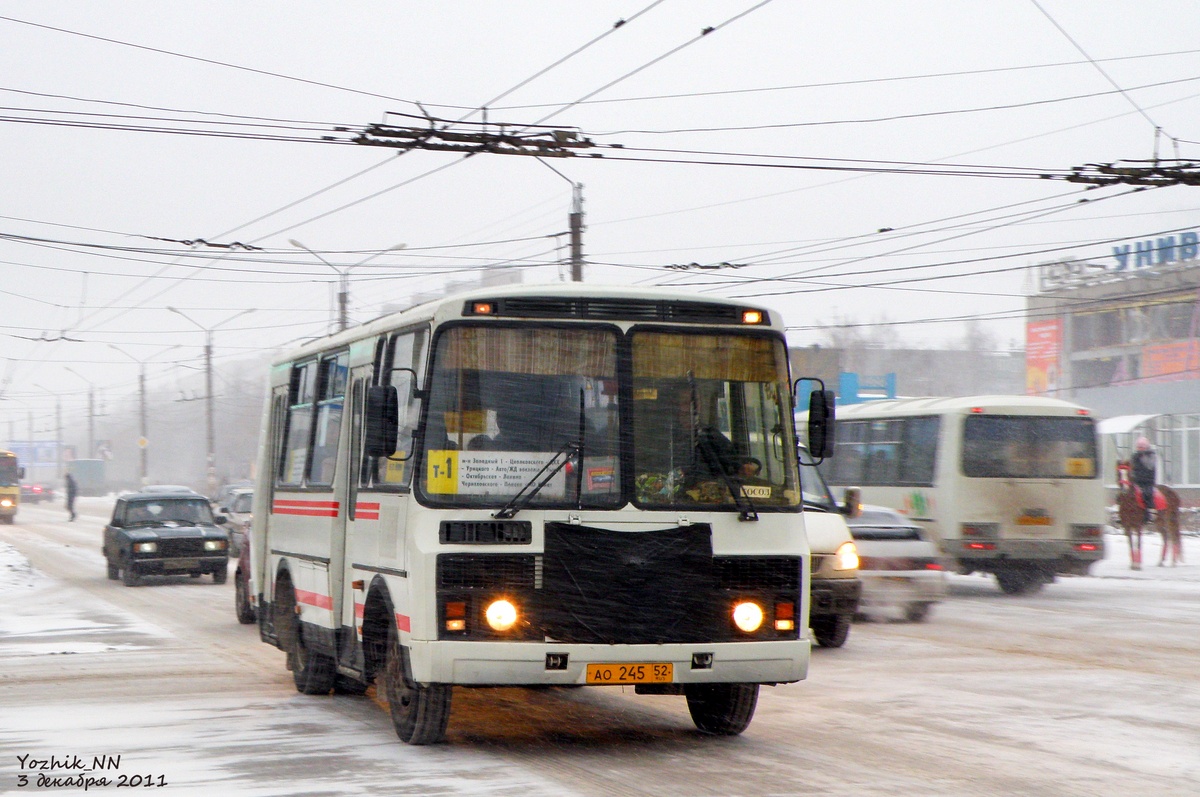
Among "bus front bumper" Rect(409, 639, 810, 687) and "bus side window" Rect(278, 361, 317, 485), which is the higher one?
"bus side window" Rect(278, 361, 317, 485)

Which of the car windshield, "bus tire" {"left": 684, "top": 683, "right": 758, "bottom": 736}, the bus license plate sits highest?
the car windshield

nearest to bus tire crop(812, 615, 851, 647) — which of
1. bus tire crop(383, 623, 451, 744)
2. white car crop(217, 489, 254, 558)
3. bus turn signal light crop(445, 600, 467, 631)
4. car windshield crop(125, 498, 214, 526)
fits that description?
bus tire crop(383, 623, 451, 744)

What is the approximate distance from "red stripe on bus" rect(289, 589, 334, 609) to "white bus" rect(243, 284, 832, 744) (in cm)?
137

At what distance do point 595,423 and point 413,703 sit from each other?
Answer: 2.01 meters

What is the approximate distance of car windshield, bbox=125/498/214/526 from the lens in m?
28.2

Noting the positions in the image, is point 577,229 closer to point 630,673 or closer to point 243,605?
point 243,605

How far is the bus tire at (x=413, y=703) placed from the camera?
9117mm

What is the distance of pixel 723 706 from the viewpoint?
9.73 meters

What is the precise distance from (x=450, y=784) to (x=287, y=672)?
601 centimetres

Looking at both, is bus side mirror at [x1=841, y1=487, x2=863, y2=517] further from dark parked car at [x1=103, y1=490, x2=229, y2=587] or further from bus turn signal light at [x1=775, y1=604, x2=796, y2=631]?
dark parked car at [x1=103, y1=490, x2=229, y2=587]

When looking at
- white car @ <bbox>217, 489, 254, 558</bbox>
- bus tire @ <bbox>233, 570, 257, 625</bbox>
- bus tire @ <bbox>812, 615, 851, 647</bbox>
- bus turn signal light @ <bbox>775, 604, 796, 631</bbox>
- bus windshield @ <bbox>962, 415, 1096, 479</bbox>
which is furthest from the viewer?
white car @ <bbox>217, 489, 254, 558</bbox>

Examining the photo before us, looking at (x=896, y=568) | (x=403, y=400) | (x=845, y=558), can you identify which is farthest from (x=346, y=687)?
(x=896, y=568)

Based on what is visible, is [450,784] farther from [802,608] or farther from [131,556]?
[131,556]

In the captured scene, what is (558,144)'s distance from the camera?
16969mm
